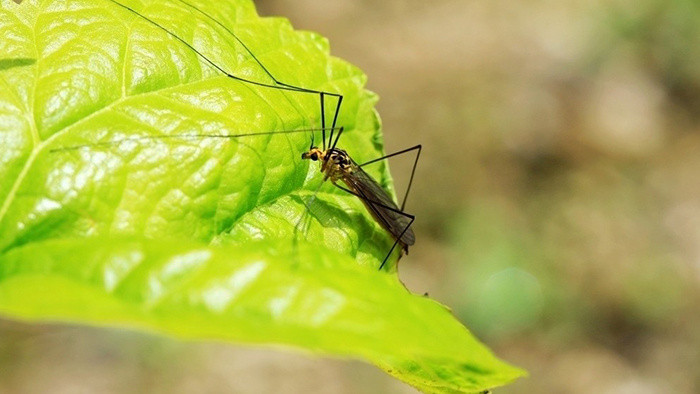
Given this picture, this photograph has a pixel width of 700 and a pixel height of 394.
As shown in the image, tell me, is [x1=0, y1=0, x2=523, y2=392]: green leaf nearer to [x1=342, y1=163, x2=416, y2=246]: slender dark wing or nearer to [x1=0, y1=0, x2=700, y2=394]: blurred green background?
[x1=342, y1=163, x2=416, y2=246]: slender dark wing

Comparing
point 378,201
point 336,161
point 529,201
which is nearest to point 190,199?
point 336,161

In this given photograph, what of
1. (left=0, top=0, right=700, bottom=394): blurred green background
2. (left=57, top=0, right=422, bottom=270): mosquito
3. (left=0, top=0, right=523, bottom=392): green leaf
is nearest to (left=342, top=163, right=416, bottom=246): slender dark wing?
(left=57, top=0, right=422, bottom=270): mosquito

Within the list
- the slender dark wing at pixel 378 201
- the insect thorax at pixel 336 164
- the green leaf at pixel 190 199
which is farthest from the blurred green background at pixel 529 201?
the green leaf at pixel 190 199

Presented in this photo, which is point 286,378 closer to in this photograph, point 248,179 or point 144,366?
point 144,366

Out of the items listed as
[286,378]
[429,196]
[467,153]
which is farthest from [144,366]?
[467,153]

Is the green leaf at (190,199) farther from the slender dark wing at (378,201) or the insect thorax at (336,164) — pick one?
the slender dark wing at (378,201)

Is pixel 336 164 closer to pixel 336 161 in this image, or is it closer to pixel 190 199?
pixel 336 161
